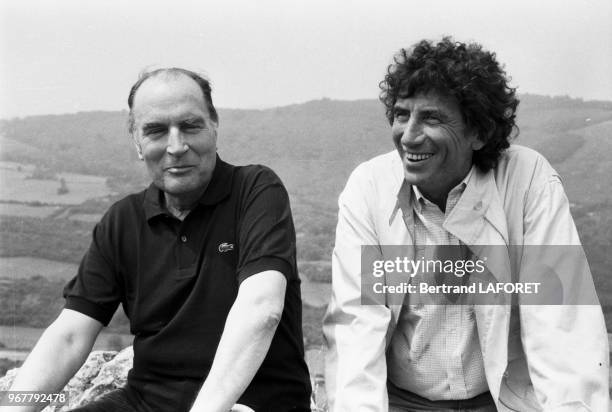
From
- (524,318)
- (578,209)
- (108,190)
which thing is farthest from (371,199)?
(108,190)

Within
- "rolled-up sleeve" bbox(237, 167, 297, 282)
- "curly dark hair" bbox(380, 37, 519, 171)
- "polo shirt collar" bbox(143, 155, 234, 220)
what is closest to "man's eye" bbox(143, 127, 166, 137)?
"polo shirt collar" bbox(143, 155, 234, 220)

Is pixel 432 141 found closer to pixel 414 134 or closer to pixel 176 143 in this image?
pixel 414 134

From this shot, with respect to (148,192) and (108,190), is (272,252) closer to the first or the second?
(148,192)

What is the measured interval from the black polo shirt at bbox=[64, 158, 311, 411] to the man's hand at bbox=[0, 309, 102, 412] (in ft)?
0.14

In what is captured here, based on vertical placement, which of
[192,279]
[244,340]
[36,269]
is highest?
[192,279]

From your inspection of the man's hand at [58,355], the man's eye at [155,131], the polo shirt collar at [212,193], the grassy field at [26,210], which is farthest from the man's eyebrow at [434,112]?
the grassy field at [26,210]

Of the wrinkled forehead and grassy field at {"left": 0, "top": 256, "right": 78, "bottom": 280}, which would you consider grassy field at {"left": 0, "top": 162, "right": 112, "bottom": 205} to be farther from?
the wrinkled forehead

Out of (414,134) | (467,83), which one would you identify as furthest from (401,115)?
(467,83)

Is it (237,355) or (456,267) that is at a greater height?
(456,267)

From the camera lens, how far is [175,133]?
7.59 feet

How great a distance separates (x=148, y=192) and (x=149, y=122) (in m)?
0.26

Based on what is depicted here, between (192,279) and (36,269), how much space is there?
243 cm

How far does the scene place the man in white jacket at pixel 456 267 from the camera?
2.16 metres

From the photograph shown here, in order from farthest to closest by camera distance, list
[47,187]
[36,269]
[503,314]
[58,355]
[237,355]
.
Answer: [47,187] < [36,269] < [58,355] < [503,314] < [237,355]
